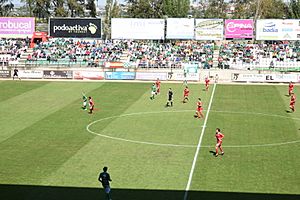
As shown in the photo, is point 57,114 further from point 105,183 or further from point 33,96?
point 105,183

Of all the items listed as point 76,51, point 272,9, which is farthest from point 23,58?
point 272,9

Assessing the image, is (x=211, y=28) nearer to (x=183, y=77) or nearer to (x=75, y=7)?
(x=183, y=77)

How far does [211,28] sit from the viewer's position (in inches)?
3260

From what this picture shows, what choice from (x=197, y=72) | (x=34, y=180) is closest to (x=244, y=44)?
(x=197, y=72)

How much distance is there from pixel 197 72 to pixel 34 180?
143 feet

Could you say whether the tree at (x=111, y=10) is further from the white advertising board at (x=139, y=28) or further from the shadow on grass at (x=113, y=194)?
the shadow on grass at (x=113, y=194)

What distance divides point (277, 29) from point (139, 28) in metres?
19.4

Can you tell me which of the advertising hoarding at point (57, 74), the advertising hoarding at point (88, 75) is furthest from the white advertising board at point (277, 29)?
the advertising hoarding at point (57, 74)

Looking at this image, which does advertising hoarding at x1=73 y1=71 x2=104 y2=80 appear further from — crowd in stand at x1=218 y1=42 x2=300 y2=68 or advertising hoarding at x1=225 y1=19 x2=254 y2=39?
advertising hoarding at x1=225 y1=19 x2=254 y2=39

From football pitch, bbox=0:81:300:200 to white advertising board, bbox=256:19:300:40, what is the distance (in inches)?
1173

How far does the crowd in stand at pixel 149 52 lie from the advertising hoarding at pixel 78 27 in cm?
182

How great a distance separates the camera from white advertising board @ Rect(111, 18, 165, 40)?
8375cm

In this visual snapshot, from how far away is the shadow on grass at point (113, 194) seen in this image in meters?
23.5

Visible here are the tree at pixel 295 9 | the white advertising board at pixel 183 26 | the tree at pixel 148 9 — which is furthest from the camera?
the tree at pixel 295 9
